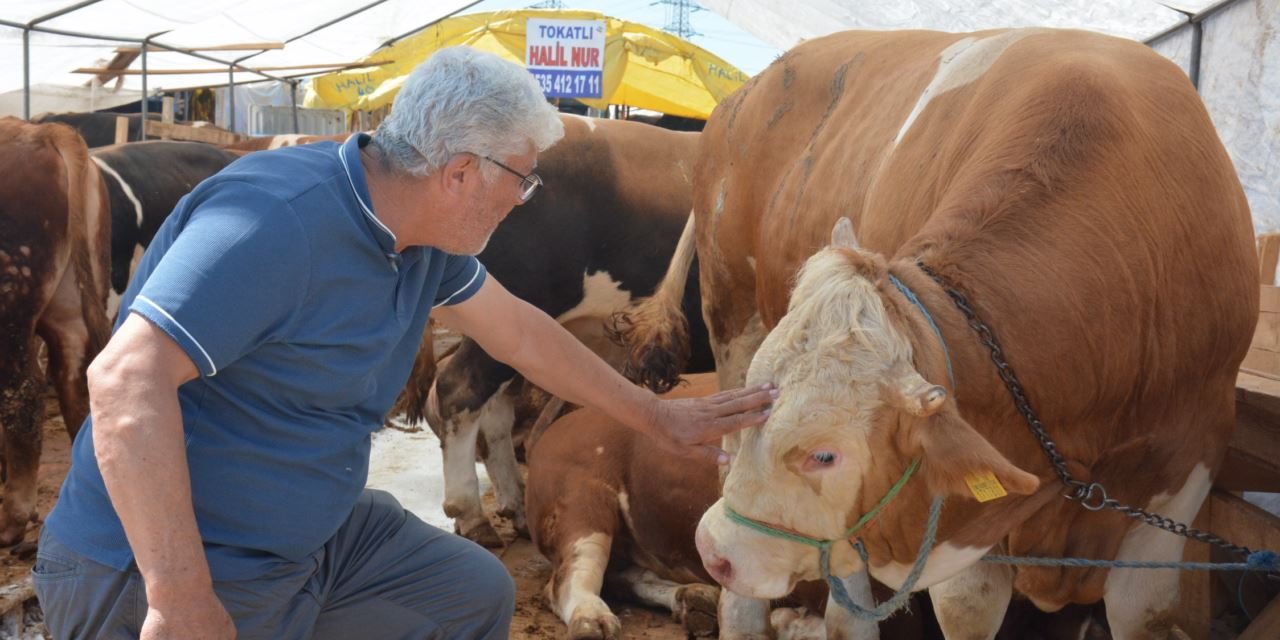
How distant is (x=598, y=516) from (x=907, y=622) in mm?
1244

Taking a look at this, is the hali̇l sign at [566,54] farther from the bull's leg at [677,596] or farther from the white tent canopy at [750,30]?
the bull's leg at [677,596]

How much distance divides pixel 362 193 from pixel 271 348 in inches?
14.1

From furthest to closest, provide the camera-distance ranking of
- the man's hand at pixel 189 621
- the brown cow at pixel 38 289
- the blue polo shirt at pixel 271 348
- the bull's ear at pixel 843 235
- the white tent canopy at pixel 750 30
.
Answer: the brown cow at pixel 38 289, the white tent canopy at pixel 750 30, the bull's ear at pixel 843 235, the blue polo shirt at pixel 271 348, the man's hand at pixel 189 621

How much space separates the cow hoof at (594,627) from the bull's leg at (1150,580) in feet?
5.32

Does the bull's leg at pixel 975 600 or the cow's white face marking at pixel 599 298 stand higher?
the cow's white face marking at pixel 599 298

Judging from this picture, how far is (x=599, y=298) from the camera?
19.8 ft

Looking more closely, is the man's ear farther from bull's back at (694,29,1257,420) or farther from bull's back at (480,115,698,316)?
bull's back at (480,115,698,316)

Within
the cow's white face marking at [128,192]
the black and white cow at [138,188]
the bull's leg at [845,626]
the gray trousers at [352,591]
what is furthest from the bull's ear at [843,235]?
the cow's white face marking at [128,192]

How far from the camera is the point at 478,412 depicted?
572 cm

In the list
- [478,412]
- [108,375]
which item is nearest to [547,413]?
[478,412]

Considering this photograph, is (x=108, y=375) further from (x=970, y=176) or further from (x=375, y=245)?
(x=970, y=176)

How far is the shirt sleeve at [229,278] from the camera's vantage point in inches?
79.2

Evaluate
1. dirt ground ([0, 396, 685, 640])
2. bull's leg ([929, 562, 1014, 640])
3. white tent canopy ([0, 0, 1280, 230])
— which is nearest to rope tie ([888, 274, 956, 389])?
bull's leg ([929, 562, 1014, 640])

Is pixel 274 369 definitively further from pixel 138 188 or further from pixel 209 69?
pixel 209 69
